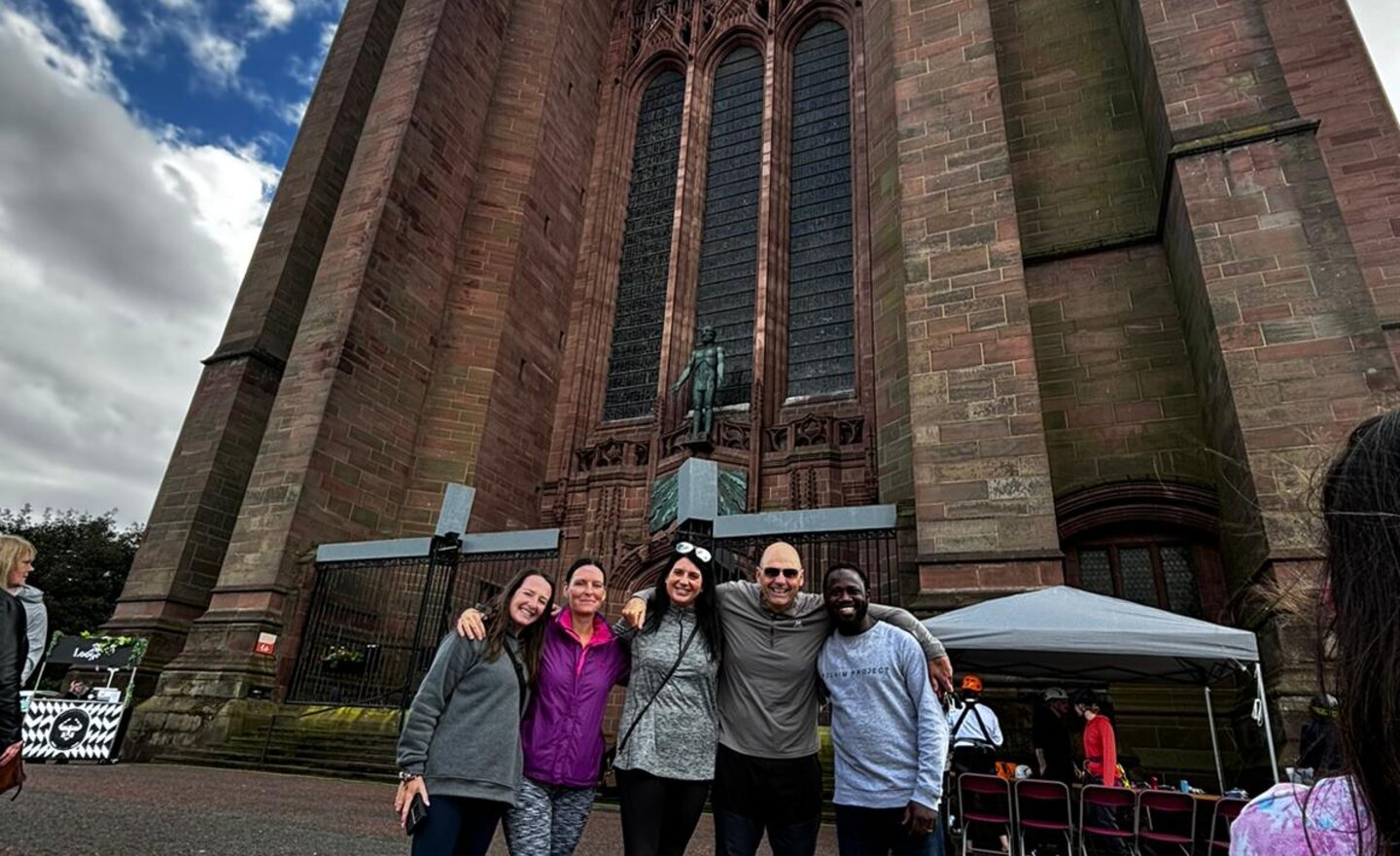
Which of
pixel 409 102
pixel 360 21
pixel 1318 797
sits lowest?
pixel 1318 797

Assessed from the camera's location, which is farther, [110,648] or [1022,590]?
[110,648]

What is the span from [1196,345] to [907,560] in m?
4.46

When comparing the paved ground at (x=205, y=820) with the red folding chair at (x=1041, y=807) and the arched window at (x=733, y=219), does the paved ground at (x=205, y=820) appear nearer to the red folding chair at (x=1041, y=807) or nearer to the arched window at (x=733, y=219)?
A: the red folding chair at (x=1041, y=807)

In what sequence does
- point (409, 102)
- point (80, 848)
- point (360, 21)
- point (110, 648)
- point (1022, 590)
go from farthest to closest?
point (360, 21) → point (409, 102) → point (110, 648) → point (1022, 590) → point (80, 848)

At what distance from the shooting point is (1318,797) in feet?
2.85

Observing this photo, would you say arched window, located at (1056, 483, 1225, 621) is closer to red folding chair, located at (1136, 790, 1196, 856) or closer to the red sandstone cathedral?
the red sandstone cathedral

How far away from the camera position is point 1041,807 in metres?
4.76

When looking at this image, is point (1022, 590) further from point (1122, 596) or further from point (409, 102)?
point (409, 102)

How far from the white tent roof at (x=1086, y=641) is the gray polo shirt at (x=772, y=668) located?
3014 millimetres

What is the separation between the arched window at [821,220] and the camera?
13914 millimetres

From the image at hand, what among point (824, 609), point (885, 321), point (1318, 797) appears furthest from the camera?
point (885, 321)

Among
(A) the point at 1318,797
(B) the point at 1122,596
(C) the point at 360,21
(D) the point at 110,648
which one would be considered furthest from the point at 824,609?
(C) the point at 360,21

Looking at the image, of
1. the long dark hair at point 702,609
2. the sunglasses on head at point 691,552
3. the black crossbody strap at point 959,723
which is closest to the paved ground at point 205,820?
the black crossbody strap at point 959,723

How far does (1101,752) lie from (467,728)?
5130mm
